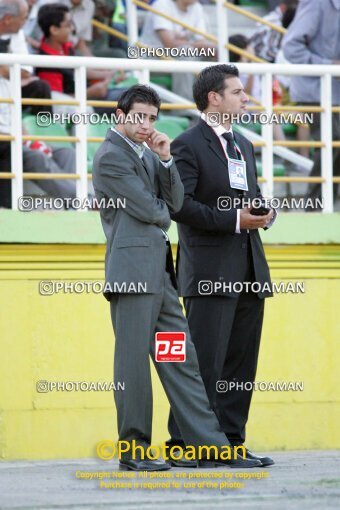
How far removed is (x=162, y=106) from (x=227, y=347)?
2092 millimetres

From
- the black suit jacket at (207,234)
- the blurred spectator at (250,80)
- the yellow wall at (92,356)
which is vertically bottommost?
the yellow wall at (92,356)

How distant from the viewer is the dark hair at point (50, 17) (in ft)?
37.2

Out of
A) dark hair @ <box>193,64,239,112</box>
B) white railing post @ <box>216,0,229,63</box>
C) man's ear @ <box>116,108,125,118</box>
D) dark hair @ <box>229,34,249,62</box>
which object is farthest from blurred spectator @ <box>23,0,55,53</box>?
man's ear @ <box>116,108,125,118</box>

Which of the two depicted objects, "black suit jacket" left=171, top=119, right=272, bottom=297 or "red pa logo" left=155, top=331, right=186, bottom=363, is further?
"black suit jacket" left=171, top=119, right=272, bottom=297

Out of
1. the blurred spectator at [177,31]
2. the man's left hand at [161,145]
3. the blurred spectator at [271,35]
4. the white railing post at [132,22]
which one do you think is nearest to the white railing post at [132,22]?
the white railing post at [132,22]

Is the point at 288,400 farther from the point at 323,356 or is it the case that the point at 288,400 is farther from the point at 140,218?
the point at 140,218

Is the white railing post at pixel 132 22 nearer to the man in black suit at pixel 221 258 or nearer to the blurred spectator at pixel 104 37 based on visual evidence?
the blurred spectator at pixel 104 37

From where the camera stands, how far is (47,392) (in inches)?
369

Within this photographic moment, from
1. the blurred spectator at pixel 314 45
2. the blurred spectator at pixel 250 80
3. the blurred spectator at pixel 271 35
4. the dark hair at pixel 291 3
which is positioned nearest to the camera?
the blurred spectator at pixel 314 45

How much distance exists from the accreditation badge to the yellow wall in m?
1.71

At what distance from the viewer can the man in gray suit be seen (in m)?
7.45

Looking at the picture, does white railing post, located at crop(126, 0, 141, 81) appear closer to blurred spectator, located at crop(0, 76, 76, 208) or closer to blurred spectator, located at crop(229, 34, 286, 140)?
A: blurred spectator, located at crop(229, 34, 286, 140)

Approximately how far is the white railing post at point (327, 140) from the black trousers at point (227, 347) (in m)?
2.11

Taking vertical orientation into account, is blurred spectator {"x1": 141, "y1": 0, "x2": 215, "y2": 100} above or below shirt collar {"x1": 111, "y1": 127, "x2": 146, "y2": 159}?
above
